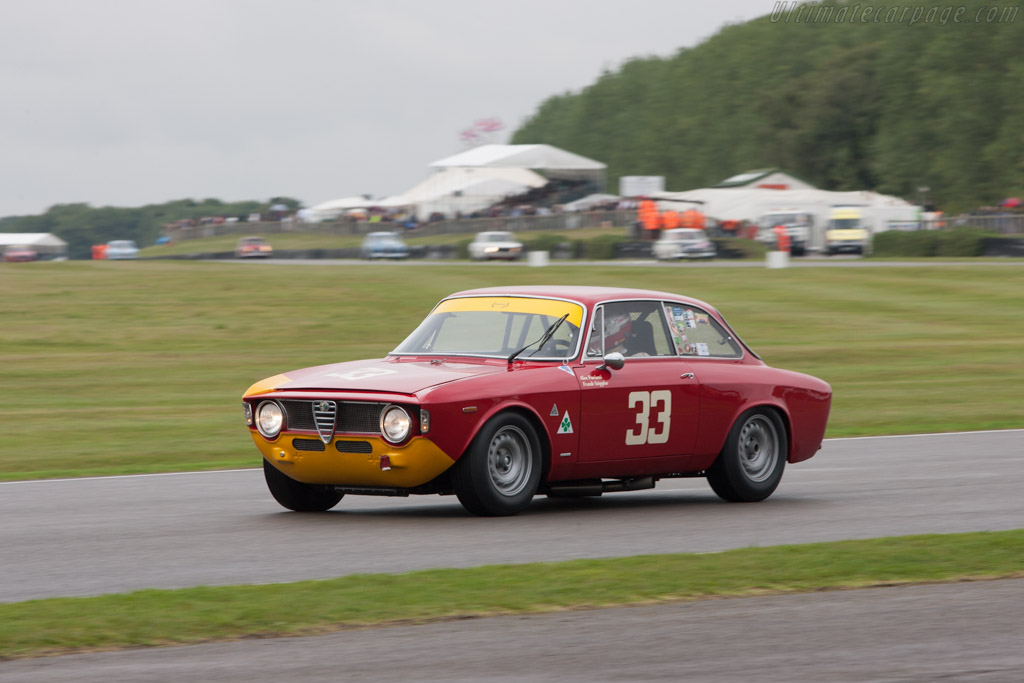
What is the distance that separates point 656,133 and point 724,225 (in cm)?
6968

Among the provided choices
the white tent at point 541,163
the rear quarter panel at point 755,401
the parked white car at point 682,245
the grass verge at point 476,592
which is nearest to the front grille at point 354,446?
the grass verge at point 476,592

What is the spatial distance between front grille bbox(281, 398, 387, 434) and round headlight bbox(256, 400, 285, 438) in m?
0.15

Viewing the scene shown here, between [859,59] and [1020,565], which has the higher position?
[859,59]

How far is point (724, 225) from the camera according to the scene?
219 ft

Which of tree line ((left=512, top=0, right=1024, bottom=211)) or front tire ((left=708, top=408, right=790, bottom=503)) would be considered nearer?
front tire ((left=708, top=408, right=790, bottom=503))

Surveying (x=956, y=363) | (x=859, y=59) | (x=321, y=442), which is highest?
(x=859, y=59)

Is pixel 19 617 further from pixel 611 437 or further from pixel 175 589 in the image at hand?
pixel 611 437

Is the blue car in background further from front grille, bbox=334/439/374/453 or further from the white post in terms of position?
front grille, bbox=334/439/374/453

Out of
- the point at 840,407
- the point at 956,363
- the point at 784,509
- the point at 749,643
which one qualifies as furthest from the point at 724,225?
the point at 749,643

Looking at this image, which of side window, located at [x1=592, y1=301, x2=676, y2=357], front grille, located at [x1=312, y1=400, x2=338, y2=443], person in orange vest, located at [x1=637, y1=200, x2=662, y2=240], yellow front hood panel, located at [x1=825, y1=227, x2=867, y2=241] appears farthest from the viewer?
person in orange vest, located at [x1=637, y1=200, x2=662, y2=240]

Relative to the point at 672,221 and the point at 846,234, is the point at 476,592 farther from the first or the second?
the point at 672,221

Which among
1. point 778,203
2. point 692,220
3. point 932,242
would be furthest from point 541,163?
point 932,242

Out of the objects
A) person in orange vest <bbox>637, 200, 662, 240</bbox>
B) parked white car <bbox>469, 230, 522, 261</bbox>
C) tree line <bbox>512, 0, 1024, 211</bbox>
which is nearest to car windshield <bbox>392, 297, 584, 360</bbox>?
parked white car <bbox>469, 230, 522, 261</bbox>

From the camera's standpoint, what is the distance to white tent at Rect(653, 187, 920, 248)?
6869 centimetres
